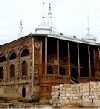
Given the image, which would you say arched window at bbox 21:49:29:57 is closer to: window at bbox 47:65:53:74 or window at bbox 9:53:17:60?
window at bbox 9:53:17:60

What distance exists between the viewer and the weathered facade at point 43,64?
80.6 ft

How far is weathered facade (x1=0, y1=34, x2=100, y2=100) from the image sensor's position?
2458 centimetres

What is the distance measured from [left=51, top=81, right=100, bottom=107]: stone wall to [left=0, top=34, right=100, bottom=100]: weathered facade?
31.7 ft

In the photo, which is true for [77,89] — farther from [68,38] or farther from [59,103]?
[68,38]

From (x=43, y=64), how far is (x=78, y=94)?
11.8 meters

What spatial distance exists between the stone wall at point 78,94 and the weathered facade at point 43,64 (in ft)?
31.7

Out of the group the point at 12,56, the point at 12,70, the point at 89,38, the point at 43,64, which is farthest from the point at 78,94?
the point at 89,38

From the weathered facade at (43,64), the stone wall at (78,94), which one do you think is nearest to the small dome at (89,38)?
the weathered facade at (43,64)

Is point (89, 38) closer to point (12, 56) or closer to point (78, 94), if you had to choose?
point (12, 56)

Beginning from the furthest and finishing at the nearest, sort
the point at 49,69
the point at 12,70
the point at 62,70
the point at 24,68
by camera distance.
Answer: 1. the point at 12,70
2. the point at 62,70
3. the point at 49,69
4. the point at 24,68

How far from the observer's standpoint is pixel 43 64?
24984mm

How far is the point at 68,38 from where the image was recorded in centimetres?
2645

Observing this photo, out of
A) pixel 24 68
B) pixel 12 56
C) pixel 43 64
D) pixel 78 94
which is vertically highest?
pixel 12 56

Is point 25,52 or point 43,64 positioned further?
point 25,52
